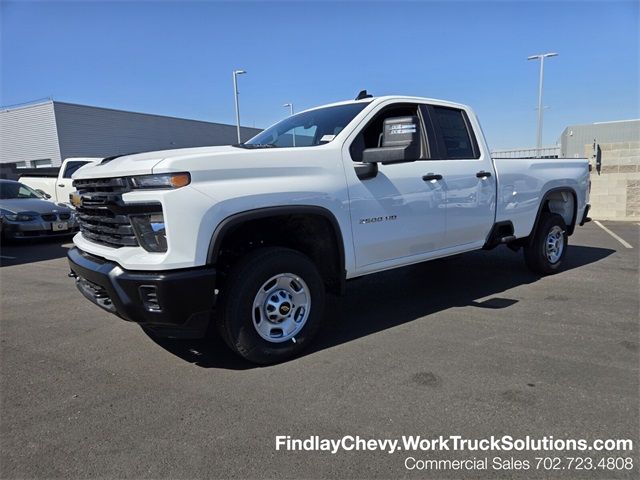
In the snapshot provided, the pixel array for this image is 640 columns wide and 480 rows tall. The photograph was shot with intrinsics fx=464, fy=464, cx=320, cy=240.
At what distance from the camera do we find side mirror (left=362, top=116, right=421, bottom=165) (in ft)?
12.0

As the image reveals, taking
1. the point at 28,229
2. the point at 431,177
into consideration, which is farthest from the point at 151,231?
the point at 28,229

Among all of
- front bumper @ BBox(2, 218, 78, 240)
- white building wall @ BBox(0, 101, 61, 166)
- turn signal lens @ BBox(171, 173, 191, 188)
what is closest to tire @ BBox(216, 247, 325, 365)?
turn signal lens @ BBox(171, 173, 191, 188)

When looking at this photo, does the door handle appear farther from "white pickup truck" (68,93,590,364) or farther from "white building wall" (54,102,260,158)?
"white building wall" (54,102,260,158)

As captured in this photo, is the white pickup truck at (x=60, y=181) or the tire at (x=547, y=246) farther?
the white pickup truck at (x=60, y=181)

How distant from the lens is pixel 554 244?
6.20 m

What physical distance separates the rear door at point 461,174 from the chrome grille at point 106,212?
2.78m

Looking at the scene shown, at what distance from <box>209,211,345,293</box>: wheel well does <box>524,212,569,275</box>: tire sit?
3323 mm

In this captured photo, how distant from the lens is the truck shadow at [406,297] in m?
3.91

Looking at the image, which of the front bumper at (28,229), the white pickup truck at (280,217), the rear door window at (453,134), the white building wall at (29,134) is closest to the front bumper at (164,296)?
the white pickup truck at (280,217)

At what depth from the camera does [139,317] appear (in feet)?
10.1

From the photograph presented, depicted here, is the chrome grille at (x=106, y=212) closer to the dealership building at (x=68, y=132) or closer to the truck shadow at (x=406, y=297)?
the truck shadow at (x=406, y=297)

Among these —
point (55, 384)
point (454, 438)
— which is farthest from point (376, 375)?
point (55, 384)

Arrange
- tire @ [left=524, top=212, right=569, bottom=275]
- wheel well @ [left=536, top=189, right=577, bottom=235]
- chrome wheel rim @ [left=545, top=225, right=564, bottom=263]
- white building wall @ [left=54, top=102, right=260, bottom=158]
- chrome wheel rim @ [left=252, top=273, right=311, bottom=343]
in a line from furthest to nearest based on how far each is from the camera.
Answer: white building wall @ [left=54, top=102, right=260, bottom=158], wheel well @ [left=536, top=189, right=577, bottom=235], chrome wheel rim @ [left=545, top=225, right=564, bottom=263], tire @ [left=524, top=212, right=569, bottom=275], chrome wheel rim @ [left=252, top=273, right=311, bottom=343]

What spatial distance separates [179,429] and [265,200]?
5.10 ft
